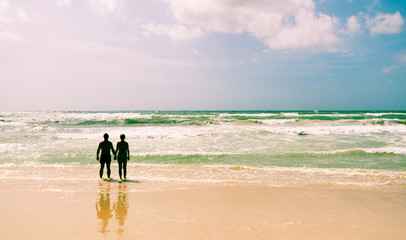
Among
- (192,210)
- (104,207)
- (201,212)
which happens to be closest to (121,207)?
(104,207)

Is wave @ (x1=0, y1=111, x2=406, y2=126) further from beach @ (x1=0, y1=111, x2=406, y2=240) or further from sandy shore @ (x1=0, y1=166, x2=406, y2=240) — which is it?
sandy shore @ (x1=0, y1=166, x2=406, y2=240)

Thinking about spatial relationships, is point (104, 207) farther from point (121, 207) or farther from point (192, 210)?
point (192, 210)

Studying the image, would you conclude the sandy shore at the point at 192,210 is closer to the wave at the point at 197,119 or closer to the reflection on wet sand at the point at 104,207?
the reflection on wet sand at the point at 104,207

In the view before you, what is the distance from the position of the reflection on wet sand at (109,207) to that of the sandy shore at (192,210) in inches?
0.7

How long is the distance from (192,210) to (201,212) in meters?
0.22

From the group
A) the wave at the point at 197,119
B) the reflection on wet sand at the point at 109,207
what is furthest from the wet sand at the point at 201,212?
the wave at the point at 197,119

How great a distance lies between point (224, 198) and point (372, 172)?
20.3 ft

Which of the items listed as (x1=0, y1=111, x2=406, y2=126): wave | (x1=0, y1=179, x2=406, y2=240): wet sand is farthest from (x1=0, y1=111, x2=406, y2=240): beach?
(x1=0, y1=111, x2=406, y2=126): wave

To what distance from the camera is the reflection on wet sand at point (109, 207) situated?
456cm

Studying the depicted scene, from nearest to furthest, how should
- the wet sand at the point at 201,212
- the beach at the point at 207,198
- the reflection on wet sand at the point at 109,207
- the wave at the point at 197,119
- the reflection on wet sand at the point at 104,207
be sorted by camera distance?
the wet sand at the point at 201,212 → the beach at the point at 207,198 → the reflection on wet sand at the point at 109,207 → the reflection on wet sand at the point at 104,207 → the wave at the point at 197,119

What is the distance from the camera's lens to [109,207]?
5.45 m

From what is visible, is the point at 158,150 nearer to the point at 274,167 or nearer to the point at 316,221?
the point at 274,167

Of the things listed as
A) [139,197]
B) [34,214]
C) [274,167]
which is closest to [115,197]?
[139,197]

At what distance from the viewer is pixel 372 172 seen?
29.3ft
